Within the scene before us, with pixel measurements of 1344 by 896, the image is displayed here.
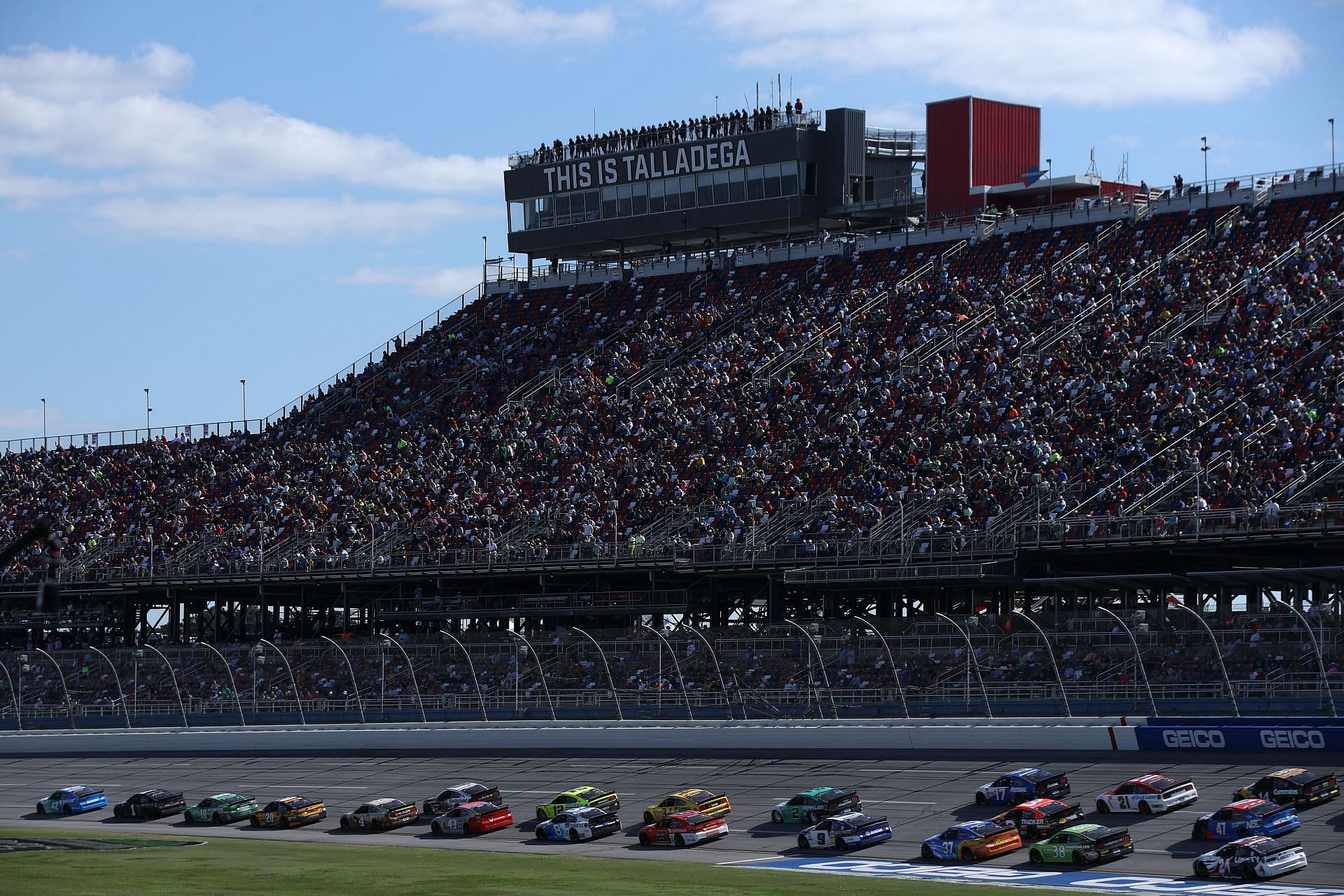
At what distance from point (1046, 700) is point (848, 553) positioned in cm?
1250

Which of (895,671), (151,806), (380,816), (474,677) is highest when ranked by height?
(895,671)

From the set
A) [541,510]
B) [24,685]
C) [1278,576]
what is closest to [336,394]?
[541,510]

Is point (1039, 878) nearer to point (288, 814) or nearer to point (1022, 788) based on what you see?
point (1022, 788)

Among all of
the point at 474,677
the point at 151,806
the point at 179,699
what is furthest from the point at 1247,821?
the point at 179,699

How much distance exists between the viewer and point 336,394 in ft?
299

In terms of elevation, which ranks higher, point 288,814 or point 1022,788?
point 1022,788

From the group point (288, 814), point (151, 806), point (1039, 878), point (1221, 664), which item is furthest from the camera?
point (151, 806)

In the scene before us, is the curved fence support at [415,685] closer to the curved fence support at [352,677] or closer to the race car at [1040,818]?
the curved fence support at [352,677]

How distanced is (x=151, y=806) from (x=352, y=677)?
8.10 m

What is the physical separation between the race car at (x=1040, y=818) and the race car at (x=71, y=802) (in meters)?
26.1

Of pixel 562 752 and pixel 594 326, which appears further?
pixel 594 326

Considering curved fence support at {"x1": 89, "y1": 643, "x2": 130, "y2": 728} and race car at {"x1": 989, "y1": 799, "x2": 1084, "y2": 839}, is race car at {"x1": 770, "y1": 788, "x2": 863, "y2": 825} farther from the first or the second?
curved fence support at {"x1": 89, "y1": 643, "x2": 130, "y2": 728}

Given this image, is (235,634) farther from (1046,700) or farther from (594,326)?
(1046,700)

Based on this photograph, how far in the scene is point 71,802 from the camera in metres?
54.3
